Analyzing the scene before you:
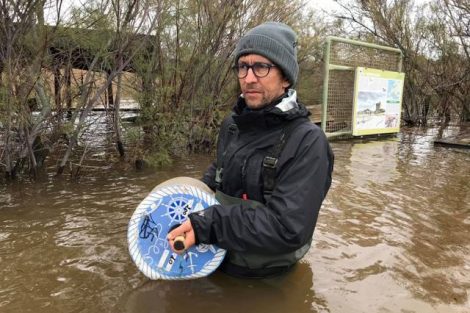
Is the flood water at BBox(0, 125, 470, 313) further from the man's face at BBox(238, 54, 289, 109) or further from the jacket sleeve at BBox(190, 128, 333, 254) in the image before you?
the man's face at BBox(238, 54, 289, 109)

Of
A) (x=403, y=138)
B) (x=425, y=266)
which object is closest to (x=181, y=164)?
(x=425, y=266)

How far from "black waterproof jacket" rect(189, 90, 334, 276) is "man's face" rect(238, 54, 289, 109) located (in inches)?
2.0

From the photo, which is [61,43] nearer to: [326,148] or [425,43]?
[326,148]

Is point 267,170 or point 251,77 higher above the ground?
point 251,77

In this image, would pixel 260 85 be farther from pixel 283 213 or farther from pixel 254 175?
pixel 283 213

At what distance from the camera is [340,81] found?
1226cm

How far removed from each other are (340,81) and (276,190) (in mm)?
10461

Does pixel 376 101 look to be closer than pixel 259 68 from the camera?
No

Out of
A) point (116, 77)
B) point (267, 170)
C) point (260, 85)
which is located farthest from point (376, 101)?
point (267, 170)

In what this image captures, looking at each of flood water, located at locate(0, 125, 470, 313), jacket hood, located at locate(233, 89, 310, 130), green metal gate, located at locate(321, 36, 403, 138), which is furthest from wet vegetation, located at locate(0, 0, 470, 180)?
jacket hood, located at locate(233, 89, 310, 130)

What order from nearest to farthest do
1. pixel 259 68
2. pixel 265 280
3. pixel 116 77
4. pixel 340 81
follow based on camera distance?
pixel 259 68 < pixel 265 280 < pixel 116 77 < pixel 340 81

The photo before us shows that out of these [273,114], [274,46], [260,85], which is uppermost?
[274,46]

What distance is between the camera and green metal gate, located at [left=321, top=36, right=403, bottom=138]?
1167 centimetres

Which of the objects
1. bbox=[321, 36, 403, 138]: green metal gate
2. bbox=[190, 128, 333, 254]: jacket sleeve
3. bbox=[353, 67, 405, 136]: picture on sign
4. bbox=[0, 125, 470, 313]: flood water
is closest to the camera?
bbox=[190, 128, 333, 254]: jacket sleeve
